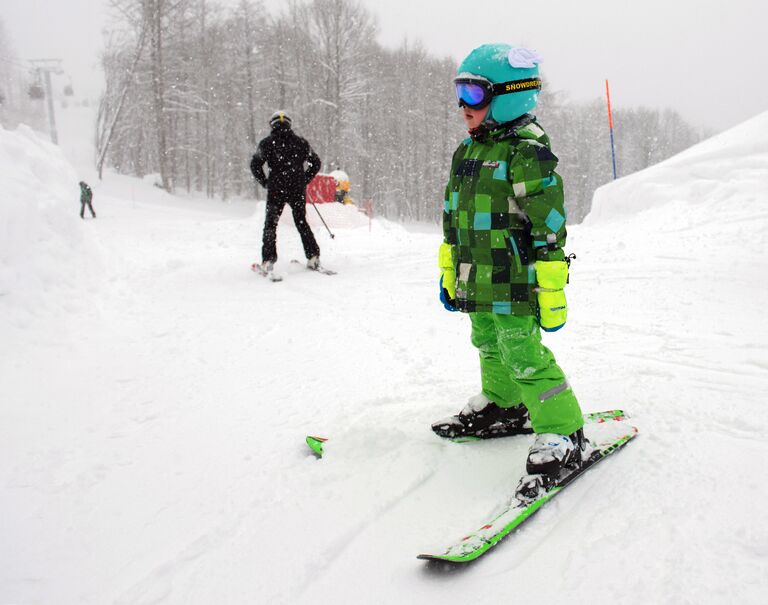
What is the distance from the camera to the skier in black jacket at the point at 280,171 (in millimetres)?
6820

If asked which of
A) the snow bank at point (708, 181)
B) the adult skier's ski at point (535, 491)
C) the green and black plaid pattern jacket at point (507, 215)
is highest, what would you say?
the snow bank at point (708, 181)

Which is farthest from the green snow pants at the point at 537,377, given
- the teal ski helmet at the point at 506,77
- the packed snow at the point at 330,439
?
the teal ski helmet at the point at 506,77

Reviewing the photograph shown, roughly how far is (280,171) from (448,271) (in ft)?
16.2

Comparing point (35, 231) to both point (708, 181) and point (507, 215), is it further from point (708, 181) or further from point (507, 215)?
point (708, 181)

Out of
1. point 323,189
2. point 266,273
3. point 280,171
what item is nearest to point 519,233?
point 266,273

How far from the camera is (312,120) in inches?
1364

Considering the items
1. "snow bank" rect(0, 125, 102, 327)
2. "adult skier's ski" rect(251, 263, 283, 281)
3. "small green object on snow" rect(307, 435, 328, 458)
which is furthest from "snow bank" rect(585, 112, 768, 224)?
"snow bank" rect(0, 125, 102, 327)

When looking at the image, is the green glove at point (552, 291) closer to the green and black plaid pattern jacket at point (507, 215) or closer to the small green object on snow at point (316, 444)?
the green and black plaid pattern jacket at point (507, 215)

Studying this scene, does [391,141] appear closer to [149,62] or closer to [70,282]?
[149,62]

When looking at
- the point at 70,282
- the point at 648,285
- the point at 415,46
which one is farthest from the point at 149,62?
the point at 648,285

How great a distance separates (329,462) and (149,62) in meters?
33.6

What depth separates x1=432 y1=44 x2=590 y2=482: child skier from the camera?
2.04 m

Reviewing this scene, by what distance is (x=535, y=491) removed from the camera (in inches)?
77.9

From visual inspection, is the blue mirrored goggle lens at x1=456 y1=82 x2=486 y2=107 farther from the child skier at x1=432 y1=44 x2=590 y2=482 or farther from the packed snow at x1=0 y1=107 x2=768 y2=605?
the packed snow at x1=0 y1=107 x2=768 y2=605
